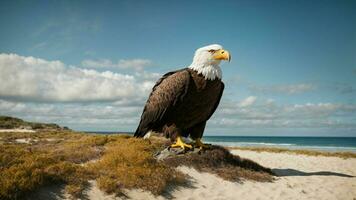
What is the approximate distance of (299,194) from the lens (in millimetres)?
8547

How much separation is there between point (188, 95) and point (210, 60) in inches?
48.6

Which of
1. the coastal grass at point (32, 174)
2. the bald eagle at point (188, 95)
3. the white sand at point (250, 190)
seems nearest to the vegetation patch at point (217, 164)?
the white sand at point (250, 190)

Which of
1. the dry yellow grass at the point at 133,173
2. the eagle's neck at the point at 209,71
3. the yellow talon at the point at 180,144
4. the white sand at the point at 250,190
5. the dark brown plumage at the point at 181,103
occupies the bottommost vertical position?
the white sand at the point at 250,190

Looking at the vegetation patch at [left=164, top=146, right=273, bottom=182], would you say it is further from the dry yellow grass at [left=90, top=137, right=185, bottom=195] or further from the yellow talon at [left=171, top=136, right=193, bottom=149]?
the dry yellow grass at [left=90, top=137, right=185, bottom=195]

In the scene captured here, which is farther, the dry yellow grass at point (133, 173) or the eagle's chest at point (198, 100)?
the eagle's chest at point (198, 100)

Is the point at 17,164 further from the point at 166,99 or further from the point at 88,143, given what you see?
the point at 88,143

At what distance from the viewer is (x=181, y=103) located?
8602 mm

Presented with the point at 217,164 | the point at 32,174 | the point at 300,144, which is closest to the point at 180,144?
the point at 217,164

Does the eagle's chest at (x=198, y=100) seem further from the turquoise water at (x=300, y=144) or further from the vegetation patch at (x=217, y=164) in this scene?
the turquoise water at (x=300, y=144)

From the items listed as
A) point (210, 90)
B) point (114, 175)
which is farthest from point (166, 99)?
point (114, 175)

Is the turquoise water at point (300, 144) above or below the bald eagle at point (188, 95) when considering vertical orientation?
below

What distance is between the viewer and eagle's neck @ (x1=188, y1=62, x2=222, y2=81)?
27.9 ft

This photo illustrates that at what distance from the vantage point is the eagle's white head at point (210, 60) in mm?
8492

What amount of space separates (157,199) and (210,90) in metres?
3.43
